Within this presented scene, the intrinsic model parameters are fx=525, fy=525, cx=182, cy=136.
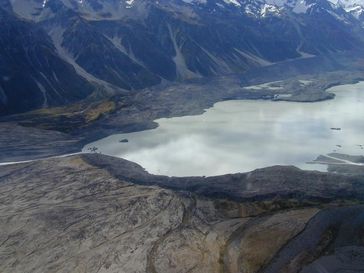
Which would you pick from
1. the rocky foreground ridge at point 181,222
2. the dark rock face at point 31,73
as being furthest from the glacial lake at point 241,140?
the dark rock face at point 31,73

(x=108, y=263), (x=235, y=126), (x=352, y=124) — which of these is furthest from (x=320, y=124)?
(x=108, y=263)

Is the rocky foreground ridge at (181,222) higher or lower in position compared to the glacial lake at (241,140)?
higher

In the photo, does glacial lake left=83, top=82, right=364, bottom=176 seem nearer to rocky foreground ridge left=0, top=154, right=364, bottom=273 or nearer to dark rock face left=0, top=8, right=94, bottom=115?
rocky foreground ridge left=0, top=154, right=364, bottom=273

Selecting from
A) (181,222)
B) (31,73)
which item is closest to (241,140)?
(181,222)

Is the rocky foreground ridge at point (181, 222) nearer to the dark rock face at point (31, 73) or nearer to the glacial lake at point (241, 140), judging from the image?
the glacial lake at point (241, 140)

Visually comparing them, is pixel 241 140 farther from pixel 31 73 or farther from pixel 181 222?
pixel 31 73
